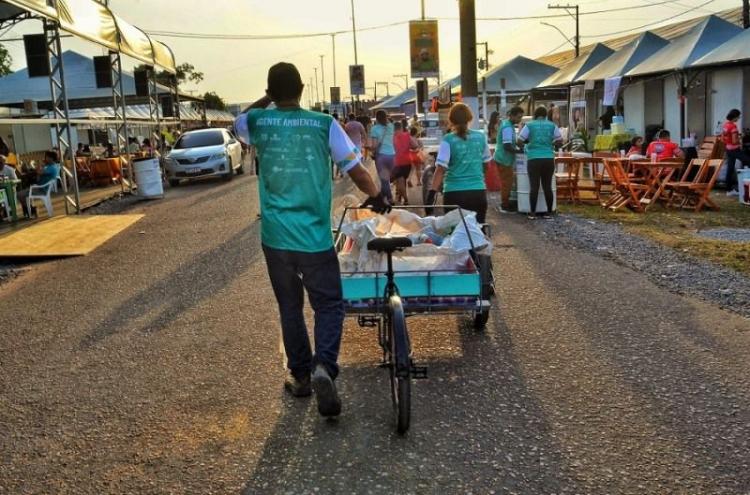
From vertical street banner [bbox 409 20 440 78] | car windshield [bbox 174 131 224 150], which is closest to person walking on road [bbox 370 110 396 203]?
car windshield [bbox 174 131 224 150]

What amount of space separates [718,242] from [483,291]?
17.6ft

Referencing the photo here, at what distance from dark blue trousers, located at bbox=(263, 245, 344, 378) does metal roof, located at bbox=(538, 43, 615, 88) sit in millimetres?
24830

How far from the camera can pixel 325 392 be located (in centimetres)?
408

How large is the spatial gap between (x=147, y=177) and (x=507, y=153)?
974cm

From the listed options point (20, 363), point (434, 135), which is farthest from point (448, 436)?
point (434, 135)

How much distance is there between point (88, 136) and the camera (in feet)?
131

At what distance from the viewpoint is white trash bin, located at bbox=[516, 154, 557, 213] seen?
502 inches

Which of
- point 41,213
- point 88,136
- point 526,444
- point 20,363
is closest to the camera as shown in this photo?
point 526,444

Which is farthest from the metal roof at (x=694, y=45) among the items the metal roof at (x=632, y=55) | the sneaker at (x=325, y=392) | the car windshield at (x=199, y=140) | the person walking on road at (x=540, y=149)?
the sneaker at (x=325, y=392)

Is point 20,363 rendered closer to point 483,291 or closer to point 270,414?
point 270,414

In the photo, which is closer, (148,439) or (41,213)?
(148,439)

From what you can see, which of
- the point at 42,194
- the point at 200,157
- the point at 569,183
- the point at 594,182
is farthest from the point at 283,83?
the point at 200,157

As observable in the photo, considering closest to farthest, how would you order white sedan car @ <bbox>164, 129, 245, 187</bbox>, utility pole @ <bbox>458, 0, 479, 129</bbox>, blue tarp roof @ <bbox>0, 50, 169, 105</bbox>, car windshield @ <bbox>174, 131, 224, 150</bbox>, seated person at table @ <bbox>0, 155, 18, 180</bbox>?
seated person at table @ <bbox>0, 155, 18, 180</bbox>, utility pole @ <bbox>458, 0, 479, 129</bbox>, white sedan car @ <bbox>164, 129, 245, 187</bbox>, car windshield @ <bbox>174, 131, 224, 150</bbox>, blue tarp roof @ <bbox>0, 50, 169, 105</bbox>

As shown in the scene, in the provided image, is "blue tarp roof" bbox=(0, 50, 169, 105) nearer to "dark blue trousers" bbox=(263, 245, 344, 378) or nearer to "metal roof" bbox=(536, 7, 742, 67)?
"metal roof" bbox=(536, 7, 742, 67)
